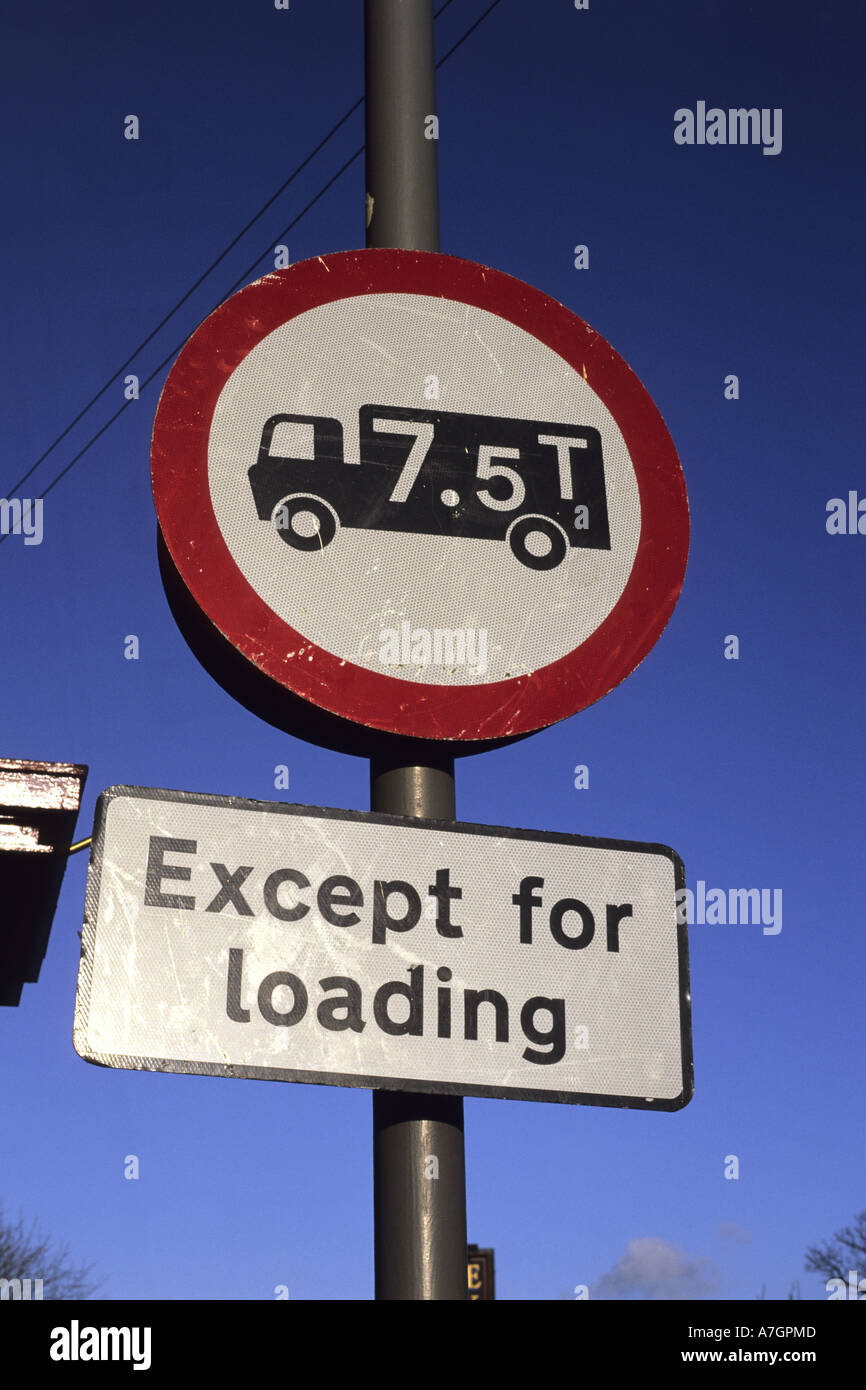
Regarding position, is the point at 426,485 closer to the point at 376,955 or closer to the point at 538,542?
the point at 538,542

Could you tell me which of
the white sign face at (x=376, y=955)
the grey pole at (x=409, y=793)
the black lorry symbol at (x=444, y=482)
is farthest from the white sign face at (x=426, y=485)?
the white sign face at (x=376, y=955)

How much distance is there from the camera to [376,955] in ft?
4.99

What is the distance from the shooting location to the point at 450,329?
204cm

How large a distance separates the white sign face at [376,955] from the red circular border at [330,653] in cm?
21

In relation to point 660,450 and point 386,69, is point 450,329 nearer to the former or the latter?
point 660,450

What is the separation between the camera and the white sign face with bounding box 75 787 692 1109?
1.44 metres

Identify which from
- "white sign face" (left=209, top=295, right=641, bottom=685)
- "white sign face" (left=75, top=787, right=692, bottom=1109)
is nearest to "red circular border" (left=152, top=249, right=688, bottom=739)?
"white sign face" (left=209, top=295, right=641, bottom=685)

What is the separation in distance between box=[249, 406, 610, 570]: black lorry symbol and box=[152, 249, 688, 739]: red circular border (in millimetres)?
90

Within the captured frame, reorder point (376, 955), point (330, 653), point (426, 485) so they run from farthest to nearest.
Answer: point (426, 485) < point (330, 653) < point (376, 955)

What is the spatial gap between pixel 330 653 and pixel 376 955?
438 millimetres

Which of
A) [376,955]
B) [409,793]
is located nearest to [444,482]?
[409,793]

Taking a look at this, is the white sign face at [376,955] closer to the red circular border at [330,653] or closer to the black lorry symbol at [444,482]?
the red circular border at [330,653]
